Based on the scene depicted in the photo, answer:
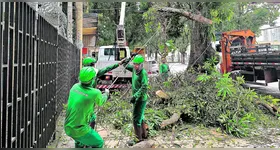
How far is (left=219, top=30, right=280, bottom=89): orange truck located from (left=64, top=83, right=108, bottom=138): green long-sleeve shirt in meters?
7.54

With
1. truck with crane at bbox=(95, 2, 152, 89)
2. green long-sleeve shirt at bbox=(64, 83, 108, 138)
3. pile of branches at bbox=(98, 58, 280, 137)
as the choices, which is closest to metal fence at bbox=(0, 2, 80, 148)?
green long-sleeve shirt at bbox=(64, 83, 108, 138)

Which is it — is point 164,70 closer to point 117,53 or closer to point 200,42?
point 200,42

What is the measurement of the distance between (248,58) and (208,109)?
5.32 m

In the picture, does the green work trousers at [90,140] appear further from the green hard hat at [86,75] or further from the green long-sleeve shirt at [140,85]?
the green long-sleeve shirt at [140,85]

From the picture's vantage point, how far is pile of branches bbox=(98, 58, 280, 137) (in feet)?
17.2

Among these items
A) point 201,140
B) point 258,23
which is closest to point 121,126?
point 201,140

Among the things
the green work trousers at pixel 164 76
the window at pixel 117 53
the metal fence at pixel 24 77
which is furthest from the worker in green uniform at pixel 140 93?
the window at pixel 117 53

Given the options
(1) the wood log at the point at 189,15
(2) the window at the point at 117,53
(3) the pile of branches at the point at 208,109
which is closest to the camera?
(3) the pile of branches at the point at 208,109

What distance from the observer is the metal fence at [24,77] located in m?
1.94

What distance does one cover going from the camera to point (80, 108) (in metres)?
2.70

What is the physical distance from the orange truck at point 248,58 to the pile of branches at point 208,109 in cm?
230

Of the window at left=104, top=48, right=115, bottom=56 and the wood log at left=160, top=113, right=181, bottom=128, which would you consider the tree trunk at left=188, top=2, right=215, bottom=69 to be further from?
the wood log at left=160, top=113, right=181, bottom=128

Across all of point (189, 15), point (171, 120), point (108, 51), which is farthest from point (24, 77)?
point (108, 51)

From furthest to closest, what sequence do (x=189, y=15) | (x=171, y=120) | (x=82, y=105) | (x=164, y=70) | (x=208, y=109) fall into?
(x=164, y=70) < (x=189, y=15) < (x=208, y=109) < (x=171, y=120) < (x=82, y=105)
